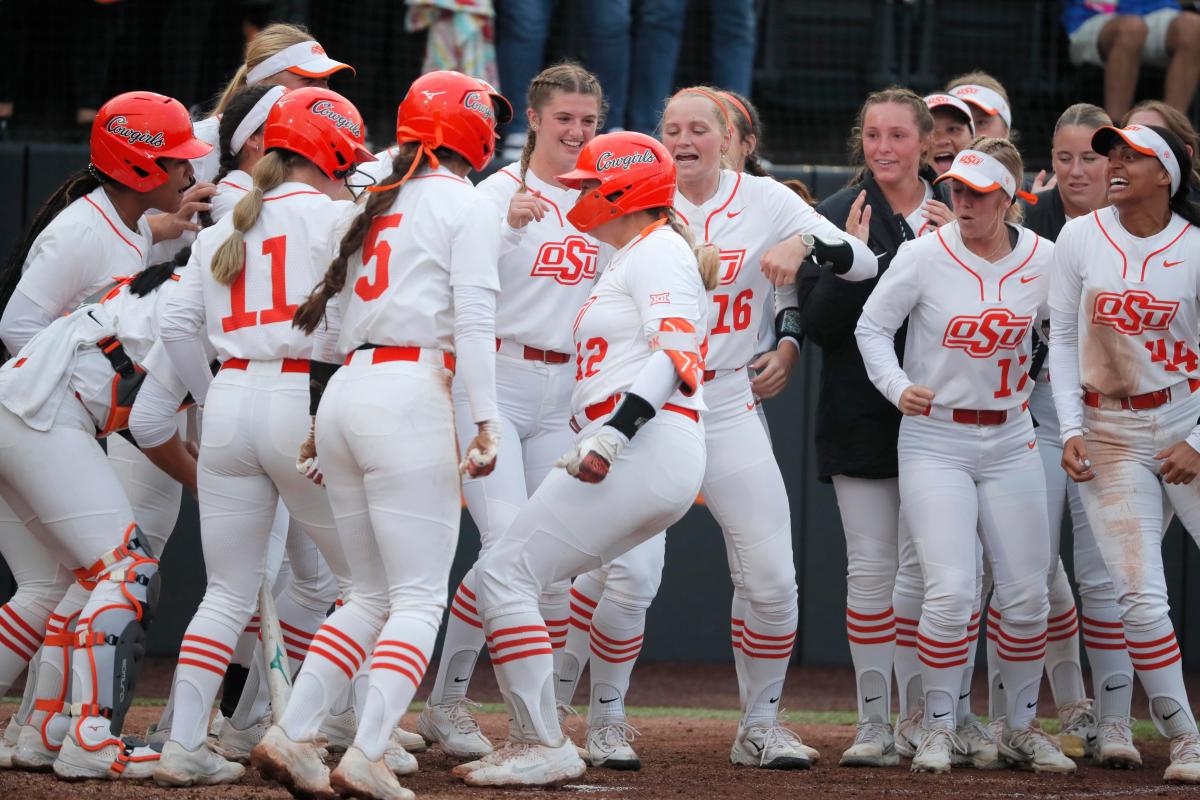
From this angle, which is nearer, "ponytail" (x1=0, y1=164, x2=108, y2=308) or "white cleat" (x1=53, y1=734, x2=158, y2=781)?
"white cleat" (x1=53, y1=734, x2=158, y2=781)

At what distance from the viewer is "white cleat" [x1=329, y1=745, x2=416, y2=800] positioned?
390 cm

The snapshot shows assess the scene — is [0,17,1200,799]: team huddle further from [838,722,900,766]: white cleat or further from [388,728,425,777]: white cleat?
[388,728,425,777]: white cleat

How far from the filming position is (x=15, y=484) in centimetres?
465

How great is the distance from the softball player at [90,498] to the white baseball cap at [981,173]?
102 inches

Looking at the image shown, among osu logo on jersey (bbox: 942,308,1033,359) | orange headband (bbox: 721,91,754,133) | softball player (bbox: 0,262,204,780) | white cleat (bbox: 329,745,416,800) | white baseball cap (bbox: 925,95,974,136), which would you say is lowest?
white cleat (bbox: 329,745,416,800)

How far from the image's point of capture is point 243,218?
440 centimetres

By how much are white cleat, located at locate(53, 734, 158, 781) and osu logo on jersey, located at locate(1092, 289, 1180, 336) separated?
332cm

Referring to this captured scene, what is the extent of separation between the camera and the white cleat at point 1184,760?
4918mm

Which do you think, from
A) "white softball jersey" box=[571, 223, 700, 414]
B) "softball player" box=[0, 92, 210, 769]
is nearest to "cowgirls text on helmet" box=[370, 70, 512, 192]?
"white softball jersey" box=[571, 223, 700, 414]

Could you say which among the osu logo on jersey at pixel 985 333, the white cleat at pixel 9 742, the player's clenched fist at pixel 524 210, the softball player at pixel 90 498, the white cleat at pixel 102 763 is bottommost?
the white cleat at pixel 9 742

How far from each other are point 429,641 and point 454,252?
3.47ft

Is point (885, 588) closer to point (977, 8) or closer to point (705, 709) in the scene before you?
point (705, 709)

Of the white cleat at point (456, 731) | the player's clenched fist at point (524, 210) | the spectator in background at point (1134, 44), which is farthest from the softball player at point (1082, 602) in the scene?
the spectator in background at point (1134, 44)

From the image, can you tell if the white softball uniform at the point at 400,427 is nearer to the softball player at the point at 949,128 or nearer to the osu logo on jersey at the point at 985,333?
the osu logo on jersey at the point at 985,333
